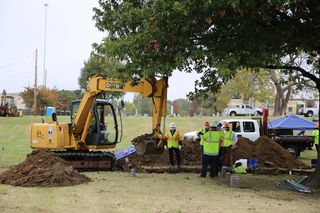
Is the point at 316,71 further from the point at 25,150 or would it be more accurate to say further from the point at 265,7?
the point at 25,150

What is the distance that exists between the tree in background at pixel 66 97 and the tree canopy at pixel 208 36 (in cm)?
6787

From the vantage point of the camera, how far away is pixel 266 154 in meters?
20.5

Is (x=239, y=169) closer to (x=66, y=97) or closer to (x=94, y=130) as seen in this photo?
(x=94, y=130)

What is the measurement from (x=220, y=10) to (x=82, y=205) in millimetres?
5741

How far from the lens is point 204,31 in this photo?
1348 centimetres

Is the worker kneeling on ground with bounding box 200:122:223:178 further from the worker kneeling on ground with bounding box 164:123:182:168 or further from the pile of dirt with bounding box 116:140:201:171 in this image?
the pile of dirt with bounding box 116:140:201:171

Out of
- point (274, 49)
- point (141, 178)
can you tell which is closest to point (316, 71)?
point (274, 49)

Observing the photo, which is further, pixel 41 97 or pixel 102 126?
pixel 41 97

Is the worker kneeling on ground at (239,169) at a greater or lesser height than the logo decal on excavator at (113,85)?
lesser

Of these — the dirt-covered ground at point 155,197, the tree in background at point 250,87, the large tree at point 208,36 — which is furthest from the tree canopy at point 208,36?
the tree in background at point 250,87

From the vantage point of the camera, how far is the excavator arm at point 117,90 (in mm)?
17672

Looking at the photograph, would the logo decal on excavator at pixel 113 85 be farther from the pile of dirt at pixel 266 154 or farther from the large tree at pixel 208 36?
the pile of dirt at pixel 266 154

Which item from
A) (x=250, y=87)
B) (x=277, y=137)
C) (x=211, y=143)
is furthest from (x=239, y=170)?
(x=250, y=87)

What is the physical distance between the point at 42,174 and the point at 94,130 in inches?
171
